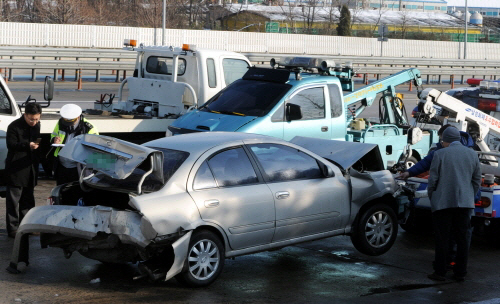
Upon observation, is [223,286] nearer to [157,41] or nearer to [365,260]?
[365,260]

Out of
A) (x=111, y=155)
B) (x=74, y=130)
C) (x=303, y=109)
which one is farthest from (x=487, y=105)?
(x=111, y=155)

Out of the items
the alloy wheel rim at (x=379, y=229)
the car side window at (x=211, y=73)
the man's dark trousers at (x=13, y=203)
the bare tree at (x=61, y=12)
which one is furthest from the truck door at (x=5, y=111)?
the bare tree at (x=61, y=12)

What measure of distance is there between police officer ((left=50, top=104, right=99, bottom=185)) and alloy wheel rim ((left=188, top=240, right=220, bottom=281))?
7.55 feet

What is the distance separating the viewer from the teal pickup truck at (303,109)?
38.6ft

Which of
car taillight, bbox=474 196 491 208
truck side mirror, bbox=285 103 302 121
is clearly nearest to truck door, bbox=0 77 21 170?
truck side mirror, bbox=285 103 302 121

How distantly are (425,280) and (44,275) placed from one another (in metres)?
3.74

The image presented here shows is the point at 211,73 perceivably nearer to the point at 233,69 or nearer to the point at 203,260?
the point at 233,69

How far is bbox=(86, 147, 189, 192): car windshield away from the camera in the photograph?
684 centimetres

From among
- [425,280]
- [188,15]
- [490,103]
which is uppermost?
[188,15]

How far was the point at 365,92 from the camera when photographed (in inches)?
523

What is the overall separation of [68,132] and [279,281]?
310cm

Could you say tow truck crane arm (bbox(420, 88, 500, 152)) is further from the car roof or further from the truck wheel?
the car roof

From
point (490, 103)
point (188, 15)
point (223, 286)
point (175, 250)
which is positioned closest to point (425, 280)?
point (223, 286)

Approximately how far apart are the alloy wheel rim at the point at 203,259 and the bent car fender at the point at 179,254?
115mm
